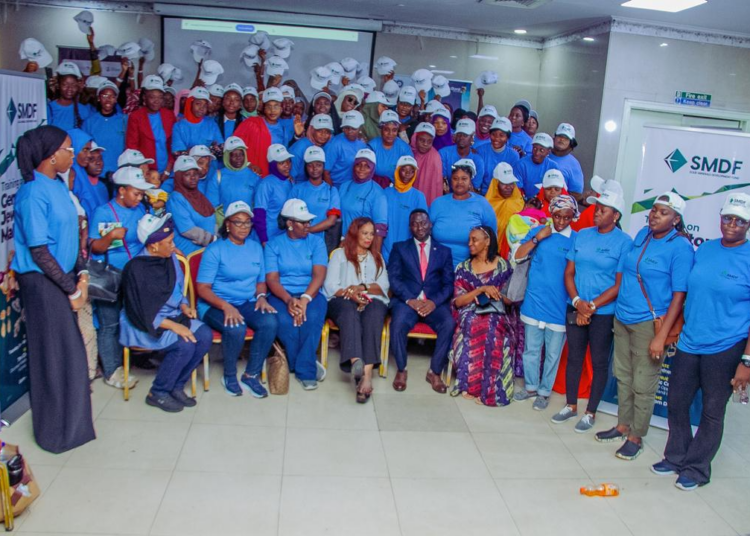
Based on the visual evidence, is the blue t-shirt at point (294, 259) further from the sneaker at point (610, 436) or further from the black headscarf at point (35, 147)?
the sneaker at point (610, 436)

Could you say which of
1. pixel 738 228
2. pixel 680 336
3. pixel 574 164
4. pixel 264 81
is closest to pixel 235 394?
pixel 680 336

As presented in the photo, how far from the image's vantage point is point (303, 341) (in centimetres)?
517

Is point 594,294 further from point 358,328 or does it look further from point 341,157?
point 341,157

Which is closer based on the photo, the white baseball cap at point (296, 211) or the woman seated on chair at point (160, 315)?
the woman seated on chair at point (160, 315)

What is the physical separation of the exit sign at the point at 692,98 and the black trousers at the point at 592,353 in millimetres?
4676

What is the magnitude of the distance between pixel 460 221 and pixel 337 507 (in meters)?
2.66

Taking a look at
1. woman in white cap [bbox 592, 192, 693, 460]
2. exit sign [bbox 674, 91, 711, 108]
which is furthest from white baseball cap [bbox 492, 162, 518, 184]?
exit sign [bbox 674, 91, 711, 108]

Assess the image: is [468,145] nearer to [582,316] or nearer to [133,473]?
[582,316]

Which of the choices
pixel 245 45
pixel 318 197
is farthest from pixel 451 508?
pixel 245 45

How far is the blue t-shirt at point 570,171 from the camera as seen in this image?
6633 mm

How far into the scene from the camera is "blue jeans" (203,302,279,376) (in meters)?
4.88

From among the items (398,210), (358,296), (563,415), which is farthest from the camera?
(398,210)

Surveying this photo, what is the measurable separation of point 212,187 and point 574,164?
3.40 meters

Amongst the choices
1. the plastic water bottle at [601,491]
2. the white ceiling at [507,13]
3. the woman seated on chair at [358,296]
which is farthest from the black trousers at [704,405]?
the white ceiling at [507,13]
